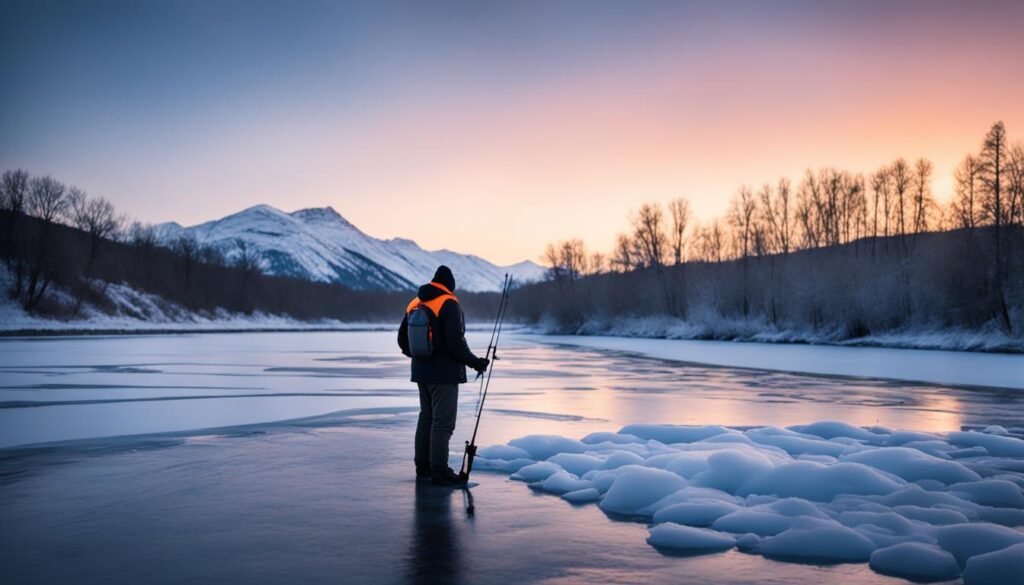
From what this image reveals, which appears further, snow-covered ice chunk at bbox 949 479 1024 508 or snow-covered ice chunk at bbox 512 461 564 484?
snow-covered ice chunk at bbox 512 461 564 484

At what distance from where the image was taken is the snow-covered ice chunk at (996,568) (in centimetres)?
453

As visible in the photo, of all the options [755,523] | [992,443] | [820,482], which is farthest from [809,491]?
[992,443]

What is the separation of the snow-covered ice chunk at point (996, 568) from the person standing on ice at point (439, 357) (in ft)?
13.2

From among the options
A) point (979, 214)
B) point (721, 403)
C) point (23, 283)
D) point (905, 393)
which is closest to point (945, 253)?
point (979, 214)

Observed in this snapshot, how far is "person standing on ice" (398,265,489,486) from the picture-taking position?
23.4 feet

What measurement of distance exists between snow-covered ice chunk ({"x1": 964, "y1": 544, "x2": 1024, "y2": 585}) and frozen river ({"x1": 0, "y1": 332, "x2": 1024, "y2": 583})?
564 millimetres

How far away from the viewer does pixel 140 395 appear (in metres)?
15.6

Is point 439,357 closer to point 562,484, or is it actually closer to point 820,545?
point 562,484

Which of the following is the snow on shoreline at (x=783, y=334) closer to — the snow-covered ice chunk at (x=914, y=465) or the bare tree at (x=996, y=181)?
the bare tree at (x=996, y=181)

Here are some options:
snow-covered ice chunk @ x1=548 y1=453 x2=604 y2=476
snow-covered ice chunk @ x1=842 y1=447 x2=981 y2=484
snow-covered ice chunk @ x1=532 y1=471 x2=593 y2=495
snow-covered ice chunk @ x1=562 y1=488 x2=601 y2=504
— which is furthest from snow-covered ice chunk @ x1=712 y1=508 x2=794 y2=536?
snow-covered ice chunk @ x1=842 y1=447 x2=981 y2=484

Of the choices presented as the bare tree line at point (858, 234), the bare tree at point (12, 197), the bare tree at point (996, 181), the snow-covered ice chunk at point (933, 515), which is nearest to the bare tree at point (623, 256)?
the bare tree line at point (858, 234)

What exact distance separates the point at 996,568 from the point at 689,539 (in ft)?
6.08

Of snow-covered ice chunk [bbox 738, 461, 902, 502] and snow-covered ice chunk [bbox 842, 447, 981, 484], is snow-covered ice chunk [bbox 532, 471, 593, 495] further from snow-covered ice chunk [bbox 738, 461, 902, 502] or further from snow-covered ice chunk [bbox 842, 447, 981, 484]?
snow-covered ice chunk [bbox 842, 447, 981, 484]

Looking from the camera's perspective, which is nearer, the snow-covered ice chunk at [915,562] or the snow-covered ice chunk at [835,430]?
the snow-covered ice chunk at [915,562]
